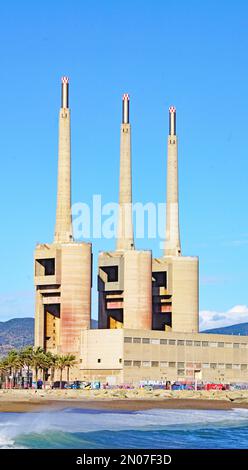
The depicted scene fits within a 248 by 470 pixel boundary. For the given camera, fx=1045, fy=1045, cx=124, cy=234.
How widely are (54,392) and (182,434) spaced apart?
102m

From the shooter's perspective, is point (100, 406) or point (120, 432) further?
point (100, 406)

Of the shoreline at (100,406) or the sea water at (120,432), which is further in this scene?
the shoreline at (100,406)

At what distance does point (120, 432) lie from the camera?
270 ft

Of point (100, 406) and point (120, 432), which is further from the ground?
point (100, 406)

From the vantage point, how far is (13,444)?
222 ft

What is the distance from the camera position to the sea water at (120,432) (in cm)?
7169

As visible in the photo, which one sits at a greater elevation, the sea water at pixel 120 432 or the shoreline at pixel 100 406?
the shoreline at pixel 100 406

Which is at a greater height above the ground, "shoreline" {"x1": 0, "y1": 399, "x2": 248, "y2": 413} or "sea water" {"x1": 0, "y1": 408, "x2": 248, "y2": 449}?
"shoreline" {"x1": 0, "y1": 399, "x2": 248, "y2": 413}

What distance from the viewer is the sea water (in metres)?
71.7

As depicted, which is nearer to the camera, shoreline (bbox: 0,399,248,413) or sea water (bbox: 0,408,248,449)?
sea water (bbox: 0,408,248,449)
